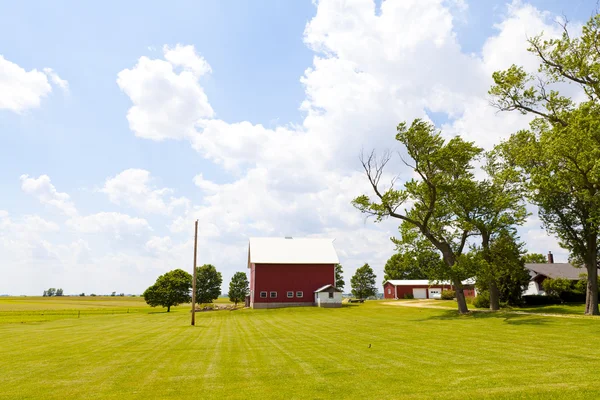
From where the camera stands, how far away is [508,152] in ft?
137

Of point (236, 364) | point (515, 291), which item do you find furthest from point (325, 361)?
point (515, 291)

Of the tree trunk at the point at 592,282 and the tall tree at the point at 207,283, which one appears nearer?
the tree trunk at the point at 592,282

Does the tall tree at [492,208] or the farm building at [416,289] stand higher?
the tall tree at [492,208]

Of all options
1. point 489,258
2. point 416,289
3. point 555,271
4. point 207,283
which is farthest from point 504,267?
point 207,283

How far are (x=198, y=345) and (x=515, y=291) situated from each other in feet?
139

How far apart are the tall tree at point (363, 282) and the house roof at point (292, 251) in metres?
44.9

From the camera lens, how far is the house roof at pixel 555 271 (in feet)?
201

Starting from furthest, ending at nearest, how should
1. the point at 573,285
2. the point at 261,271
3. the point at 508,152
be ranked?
the point at 261,271 < the point at 573,285 < the point at 508,152

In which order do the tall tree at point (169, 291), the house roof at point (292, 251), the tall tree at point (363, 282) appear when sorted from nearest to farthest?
the house roof at point (292, 251) → the tall tree at point (169, 291) → the tall tree at point (363, 282)

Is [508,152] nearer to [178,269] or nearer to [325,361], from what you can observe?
[325,361]

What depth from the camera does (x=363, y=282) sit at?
11812cm

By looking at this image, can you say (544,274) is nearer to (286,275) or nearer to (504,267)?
(504,267)

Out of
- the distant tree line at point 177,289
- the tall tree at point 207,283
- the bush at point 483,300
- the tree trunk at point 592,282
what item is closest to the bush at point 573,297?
the bush at point 483,300

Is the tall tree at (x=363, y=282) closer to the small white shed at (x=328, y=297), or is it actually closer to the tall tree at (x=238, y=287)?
the tall tree at (x=238, y=287)
